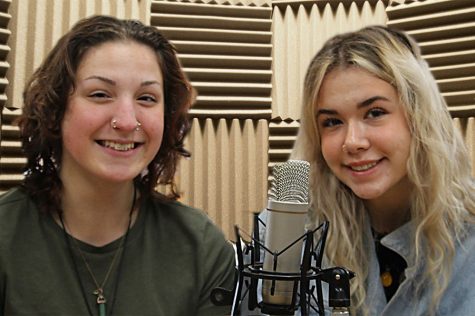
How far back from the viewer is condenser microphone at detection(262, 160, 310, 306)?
77cm

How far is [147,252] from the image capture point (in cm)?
124

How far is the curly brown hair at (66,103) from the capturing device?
1175 millimetres

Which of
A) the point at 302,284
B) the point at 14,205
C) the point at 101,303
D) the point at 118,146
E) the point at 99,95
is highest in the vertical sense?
the point at 99,95

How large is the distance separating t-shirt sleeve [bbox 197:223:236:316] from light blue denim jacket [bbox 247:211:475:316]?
5.1 inches

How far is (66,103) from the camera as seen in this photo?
1162mm

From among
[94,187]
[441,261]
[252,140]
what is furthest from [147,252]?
[252,140]

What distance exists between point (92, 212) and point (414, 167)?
0.78 meters

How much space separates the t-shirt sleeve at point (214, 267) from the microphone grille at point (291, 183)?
1.61 ft

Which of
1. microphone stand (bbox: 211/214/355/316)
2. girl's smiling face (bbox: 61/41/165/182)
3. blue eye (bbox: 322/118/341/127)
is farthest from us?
blue eye (bbox: 322/118/341/127)

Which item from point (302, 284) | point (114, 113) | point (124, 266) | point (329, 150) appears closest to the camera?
point (302, 284)

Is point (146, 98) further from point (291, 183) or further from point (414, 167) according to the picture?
point (414, 167)

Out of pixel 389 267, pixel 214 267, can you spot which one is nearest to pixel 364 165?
pixel 389 267

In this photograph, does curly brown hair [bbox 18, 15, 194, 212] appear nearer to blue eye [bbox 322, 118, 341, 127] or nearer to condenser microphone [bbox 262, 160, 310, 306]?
blue eye [bbox 322, 118, 341, 127]

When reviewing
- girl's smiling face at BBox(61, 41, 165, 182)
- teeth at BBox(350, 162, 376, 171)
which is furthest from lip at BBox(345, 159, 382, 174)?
girl's smiling face at BBox(61, 41, 165, 182)
